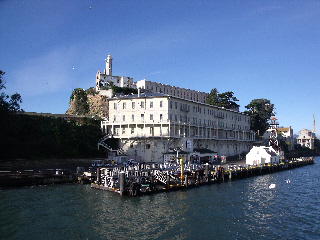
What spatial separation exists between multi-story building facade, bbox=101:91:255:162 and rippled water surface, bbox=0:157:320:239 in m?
24.8

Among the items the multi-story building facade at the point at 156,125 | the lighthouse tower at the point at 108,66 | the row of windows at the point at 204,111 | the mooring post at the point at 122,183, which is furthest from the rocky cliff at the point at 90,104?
the mooring post at the point at 122,183

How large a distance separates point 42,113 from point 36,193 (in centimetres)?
3111

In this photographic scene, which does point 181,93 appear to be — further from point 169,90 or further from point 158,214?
point 158,214

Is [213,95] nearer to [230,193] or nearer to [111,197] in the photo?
[230,193]

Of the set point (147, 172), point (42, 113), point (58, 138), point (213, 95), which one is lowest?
point (147, 172)

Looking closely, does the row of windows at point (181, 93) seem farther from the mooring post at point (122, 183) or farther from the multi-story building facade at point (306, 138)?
the multi-story building facade at point (306, 138)

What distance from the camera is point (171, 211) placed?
27609 millimetres

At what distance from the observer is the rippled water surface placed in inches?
862

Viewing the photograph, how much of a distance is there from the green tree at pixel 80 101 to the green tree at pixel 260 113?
57983mm

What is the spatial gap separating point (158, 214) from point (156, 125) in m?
36.4

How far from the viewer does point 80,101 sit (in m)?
86.1

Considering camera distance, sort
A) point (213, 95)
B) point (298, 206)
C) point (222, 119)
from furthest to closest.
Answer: point (213, 95)
point (222, 119)
point (298, 206)

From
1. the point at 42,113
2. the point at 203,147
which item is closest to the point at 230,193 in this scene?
the point at 203,147

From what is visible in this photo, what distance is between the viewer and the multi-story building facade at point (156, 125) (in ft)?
203
